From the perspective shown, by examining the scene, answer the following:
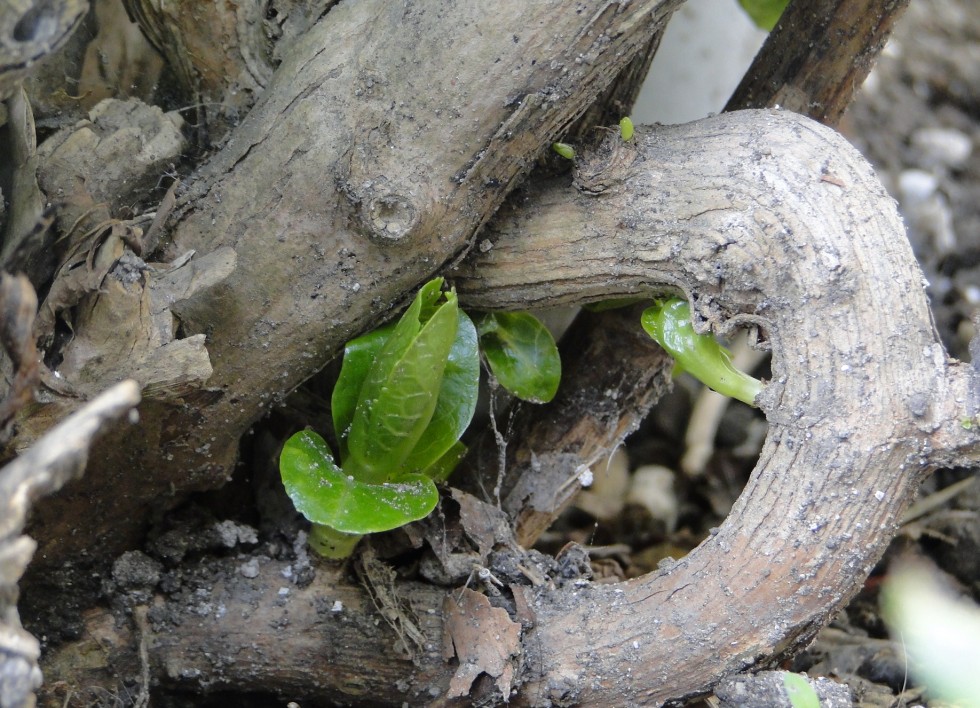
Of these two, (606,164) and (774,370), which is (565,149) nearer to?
(606,164)

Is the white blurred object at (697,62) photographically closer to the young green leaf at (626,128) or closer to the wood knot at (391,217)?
the young green leaf at (626,128)

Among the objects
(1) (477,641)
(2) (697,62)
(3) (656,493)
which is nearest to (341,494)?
(1) (477,641)

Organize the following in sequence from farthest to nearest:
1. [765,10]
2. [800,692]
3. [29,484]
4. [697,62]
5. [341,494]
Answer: [697,62], [765,10], [341,494], [800,692], [29,484]

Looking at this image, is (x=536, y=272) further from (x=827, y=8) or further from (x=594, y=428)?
(x=827, y=8)

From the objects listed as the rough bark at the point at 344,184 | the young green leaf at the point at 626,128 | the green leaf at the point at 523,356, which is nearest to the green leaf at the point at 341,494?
the rough bark at the point at 344,184

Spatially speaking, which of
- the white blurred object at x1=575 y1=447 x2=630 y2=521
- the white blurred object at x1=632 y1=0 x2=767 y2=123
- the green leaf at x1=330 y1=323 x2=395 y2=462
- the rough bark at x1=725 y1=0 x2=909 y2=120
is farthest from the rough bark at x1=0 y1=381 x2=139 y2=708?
the white blurred object at x1=632 y1=0 x2=767 y2=123

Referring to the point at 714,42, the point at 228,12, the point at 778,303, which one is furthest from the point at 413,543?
the point at 714,42

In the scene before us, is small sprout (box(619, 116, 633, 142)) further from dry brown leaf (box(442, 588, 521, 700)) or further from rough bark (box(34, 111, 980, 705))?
dry brown leaf (box(442, 588, 521, 700))
